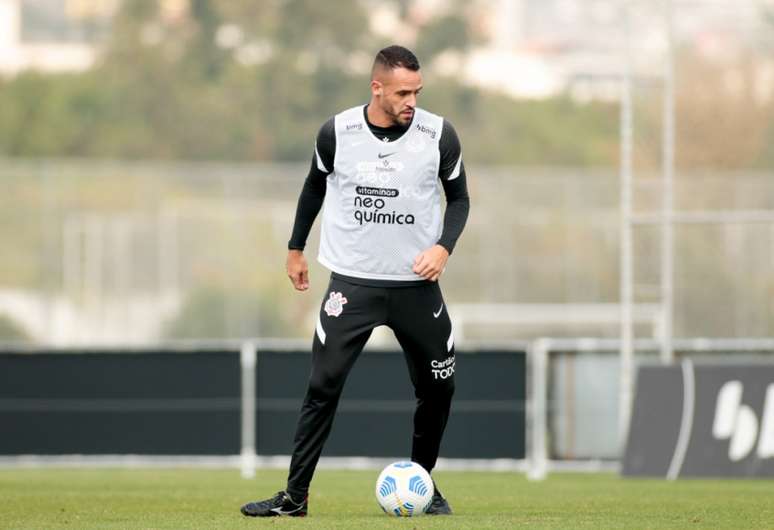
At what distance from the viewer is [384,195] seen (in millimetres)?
7562

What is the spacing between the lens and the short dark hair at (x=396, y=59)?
746 centimetres

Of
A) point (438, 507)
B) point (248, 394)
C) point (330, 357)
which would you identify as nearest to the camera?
point (330, 357)

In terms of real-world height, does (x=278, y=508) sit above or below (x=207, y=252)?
below

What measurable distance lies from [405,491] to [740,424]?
20.7ft

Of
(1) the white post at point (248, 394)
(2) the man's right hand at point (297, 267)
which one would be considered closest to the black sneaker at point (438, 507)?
(2) the man's right hand at point (297, 267)

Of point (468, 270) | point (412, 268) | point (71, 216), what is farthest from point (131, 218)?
point (412, 268)

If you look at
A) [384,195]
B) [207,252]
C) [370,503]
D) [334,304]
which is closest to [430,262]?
[384,195]

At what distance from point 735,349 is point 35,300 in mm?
23072

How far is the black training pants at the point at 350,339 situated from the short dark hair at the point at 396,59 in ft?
3.24

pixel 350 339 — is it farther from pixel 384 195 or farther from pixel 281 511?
pixel 281 511

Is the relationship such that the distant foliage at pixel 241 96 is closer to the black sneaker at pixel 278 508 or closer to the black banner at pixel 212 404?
the black banner at pixel 212 404

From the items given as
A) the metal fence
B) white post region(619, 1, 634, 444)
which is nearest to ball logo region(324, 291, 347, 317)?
white post region(619, 1, 634, 444)

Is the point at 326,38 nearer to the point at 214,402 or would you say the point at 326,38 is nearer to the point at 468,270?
the point at 468,270

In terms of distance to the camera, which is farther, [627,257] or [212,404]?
[212,404]
